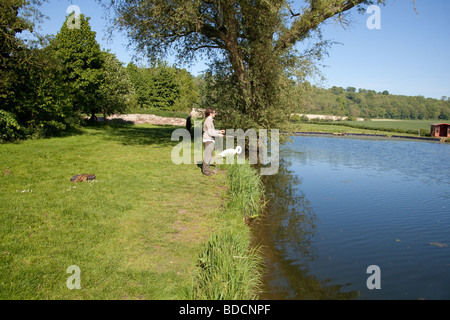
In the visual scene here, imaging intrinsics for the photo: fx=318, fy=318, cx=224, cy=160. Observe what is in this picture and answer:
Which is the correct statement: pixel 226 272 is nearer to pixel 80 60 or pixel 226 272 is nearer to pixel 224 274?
pixel 224 274

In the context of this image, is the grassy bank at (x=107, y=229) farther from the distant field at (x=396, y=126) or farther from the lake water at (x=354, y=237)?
the distant field at (x=396, y=126)

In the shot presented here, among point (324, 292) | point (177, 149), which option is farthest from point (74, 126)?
point (324, 292)

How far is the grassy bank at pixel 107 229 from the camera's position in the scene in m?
4.32

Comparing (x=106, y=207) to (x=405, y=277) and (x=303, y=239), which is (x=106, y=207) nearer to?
(x=303, y=239)

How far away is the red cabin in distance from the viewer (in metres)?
41.9

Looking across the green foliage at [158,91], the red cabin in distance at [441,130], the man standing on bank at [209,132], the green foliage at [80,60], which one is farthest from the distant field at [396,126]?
the man standing on bank at [209,132]

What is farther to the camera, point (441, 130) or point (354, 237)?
point (441, 130)

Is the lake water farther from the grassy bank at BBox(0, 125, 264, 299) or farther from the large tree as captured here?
the large tree

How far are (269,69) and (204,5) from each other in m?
4.93

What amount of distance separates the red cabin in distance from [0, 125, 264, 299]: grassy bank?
42.8m

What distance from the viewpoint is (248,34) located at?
17.8m

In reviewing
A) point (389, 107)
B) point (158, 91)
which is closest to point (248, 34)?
point (158, 91)

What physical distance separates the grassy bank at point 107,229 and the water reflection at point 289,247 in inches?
27.6

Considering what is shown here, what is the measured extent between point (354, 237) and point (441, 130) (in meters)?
44.2
